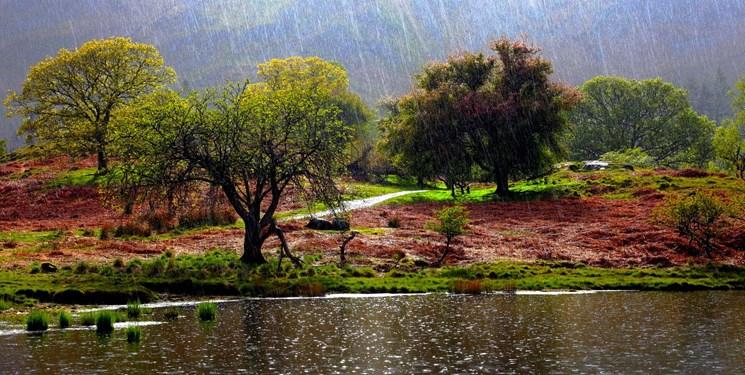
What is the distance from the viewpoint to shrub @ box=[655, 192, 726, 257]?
43.6m

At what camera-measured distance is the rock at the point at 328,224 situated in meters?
54.7

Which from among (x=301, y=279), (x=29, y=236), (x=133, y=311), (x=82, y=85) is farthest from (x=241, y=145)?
(x=82, y=85)

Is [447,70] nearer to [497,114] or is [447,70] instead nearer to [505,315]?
[497,114]

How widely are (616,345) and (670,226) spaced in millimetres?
28812

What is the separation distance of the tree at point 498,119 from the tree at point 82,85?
32.8m

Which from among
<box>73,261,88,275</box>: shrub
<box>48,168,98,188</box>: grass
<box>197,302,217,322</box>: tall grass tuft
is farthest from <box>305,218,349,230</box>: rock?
<box>48,168,98,188</box>: grass

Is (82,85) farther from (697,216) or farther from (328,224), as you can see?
(697,216)

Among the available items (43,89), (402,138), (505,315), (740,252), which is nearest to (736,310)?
(505,315)

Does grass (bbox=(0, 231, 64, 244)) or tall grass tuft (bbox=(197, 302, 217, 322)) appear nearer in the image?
tall grass tuft (bbox=(197, 302, 217, 322))

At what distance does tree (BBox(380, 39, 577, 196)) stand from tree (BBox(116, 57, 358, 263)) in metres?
41.4

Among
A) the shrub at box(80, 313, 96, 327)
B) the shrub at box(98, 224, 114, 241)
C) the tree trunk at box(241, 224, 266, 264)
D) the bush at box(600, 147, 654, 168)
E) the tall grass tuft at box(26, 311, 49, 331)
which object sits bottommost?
the shrub at box(80, 313, 96, 327)

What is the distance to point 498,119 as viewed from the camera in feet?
264

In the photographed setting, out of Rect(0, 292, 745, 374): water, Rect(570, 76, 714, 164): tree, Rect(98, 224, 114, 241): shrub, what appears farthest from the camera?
Rect(570, 76, 714, 164): tree

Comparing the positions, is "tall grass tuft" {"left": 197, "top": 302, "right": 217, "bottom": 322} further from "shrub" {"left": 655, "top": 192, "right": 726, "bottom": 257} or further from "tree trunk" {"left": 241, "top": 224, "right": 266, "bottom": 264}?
"shrub" {"left": 655, "top": 192, "right": 726, "bottom": 257}
